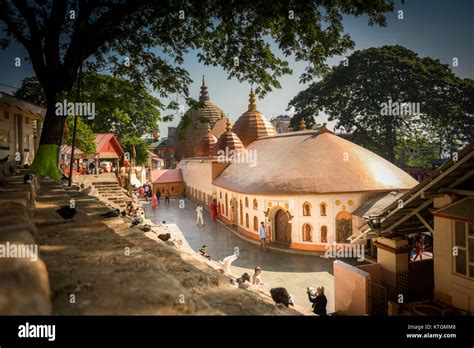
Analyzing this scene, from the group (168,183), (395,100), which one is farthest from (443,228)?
(168,183)

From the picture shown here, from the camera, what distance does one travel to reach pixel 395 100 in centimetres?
3394

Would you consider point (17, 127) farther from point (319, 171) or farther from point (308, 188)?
point (319, 171)

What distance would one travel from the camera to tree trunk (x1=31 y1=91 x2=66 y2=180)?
320 inches

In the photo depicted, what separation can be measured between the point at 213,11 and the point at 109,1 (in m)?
2.97

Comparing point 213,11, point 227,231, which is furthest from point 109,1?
point 227,231

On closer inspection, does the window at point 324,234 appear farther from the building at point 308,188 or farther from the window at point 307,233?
the window at point 307,233

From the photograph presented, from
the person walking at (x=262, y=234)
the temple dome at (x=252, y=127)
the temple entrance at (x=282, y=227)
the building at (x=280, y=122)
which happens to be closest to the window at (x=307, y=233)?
the temple entrance at (x=282, y=227)

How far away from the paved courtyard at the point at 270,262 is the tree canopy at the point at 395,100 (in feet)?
68.5

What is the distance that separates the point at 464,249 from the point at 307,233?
13278 mm

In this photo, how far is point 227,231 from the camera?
24.0 m

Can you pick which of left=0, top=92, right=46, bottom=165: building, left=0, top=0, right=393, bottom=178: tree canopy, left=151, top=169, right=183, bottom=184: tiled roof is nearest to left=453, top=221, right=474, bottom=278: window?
left=0, top=0, right=393, bottom=178: tree canopy

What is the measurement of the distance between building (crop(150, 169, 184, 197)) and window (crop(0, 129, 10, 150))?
3231 cm

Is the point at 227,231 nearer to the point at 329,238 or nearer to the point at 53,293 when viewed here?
the point at 329,238

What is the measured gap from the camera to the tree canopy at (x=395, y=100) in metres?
31.5
